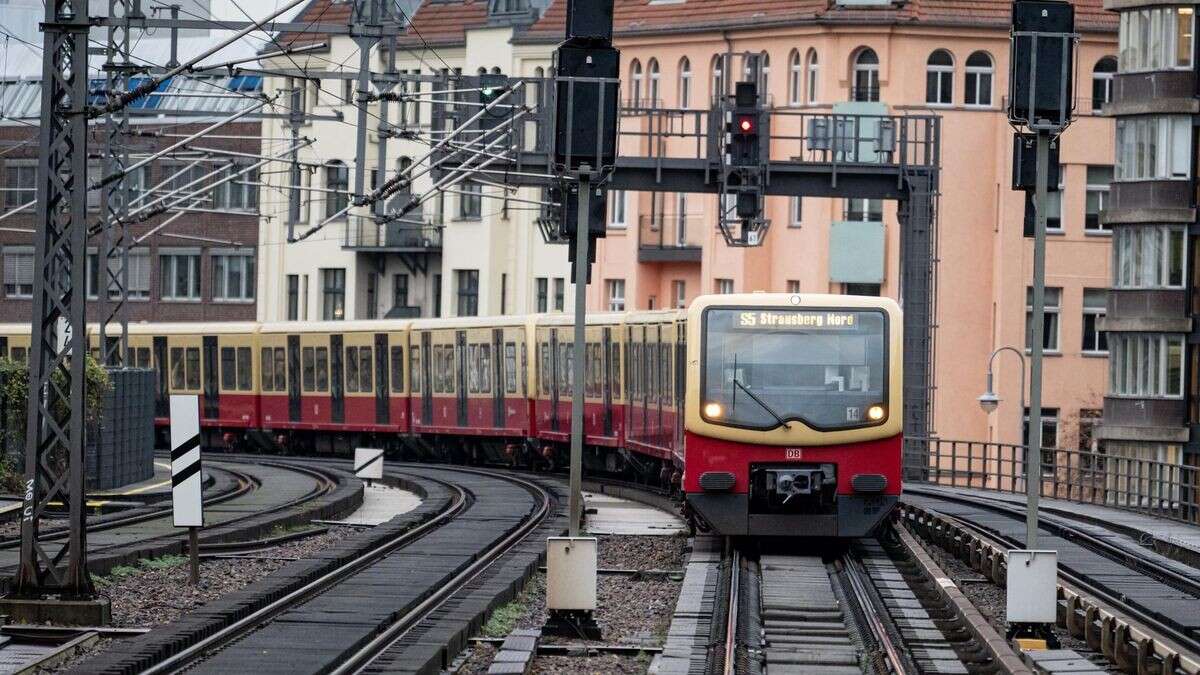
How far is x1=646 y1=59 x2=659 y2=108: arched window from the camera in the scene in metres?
70.1

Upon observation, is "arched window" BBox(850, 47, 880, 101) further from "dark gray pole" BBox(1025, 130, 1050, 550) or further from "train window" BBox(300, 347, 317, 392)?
"dark gray pole" BBox(1025, 130, 1050, 550)

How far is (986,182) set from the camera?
6519cm

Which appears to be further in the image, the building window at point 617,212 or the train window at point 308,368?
the building window at point 617,212

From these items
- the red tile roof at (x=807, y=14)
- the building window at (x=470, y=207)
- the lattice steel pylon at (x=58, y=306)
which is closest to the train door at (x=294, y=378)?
the red tile roof at (x=807, y=14)

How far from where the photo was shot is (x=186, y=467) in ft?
67.4

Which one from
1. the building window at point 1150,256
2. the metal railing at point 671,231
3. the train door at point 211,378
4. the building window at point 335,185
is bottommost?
the train door at point 211,378

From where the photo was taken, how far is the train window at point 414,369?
50094 mm

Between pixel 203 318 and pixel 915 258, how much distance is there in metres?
44.8

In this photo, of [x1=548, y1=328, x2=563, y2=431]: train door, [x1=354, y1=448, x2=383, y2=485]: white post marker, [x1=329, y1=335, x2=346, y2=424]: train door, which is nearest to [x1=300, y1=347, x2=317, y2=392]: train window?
[x1=329, y1=335, x2=346, y2=424]: train door

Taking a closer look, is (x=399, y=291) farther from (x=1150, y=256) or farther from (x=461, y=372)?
(x=461, y=372)

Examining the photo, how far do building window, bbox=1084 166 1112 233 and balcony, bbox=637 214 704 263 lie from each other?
1035 cm

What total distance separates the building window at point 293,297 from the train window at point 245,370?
26.5 metres

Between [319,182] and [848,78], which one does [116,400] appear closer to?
[848,78]

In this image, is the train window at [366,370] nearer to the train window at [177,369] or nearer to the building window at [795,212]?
the train window at [177,369]
